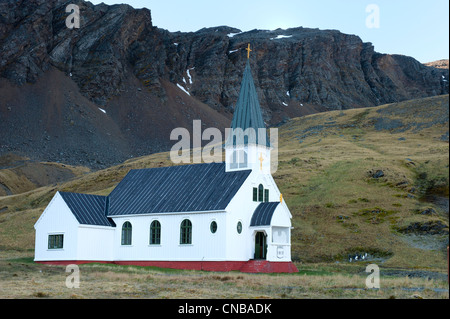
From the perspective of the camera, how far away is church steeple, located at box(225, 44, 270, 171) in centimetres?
4269

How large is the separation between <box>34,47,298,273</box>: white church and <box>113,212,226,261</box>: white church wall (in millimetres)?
69

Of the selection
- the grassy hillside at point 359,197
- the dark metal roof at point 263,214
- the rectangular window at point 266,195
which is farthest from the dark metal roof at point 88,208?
the rectangular window at point 266,195

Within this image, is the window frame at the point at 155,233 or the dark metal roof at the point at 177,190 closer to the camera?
the dark metal roof at the point at 177,190

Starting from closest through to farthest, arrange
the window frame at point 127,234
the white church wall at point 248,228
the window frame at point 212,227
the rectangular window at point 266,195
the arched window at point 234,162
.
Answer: the white church wall at point 248,228 → the window frame at point 212,227 → the rectangular window at point 266,195 → the arched window at point 234,162 → the window frame at point 127,234

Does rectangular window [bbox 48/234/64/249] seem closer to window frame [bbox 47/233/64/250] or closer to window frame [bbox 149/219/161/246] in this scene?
window frame [bbox 47/233/64/250]

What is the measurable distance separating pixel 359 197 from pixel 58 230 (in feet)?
97.1

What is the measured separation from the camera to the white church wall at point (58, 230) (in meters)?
42.4

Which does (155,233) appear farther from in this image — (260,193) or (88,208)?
(260,193)

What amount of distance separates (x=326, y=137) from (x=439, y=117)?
1952cm

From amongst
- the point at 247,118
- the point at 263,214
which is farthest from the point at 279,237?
the point at 247,118

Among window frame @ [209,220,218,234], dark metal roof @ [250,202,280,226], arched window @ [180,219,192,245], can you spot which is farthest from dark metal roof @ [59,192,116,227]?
dark metal roof @ [250,202,280,226]

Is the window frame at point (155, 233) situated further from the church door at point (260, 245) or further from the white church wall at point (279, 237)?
the white church wall at point (279, 237)

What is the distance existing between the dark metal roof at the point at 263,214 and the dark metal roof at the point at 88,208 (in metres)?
11.7

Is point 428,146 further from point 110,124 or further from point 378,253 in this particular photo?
point 110,124
